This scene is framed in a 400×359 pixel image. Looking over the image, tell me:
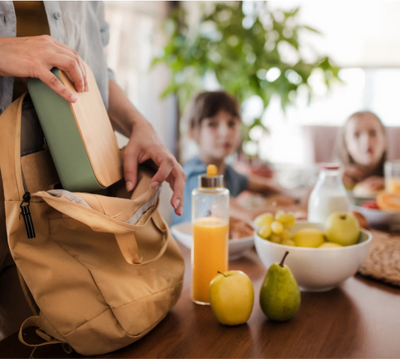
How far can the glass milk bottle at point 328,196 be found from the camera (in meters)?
1.09

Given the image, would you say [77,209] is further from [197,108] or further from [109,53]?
[109,53]

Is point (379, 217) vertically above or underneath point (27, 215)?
underneath

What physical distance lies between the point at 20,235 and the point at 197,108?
160 centimetres

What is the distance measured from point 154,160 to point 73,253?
23 centimetres

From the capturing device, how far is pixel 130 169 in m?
0.70

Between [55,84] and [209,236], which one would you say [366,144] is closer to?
[209,236]

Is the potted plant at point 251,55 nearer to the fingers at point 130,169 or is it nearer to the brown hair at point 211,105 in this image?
the brown hair at point 211,105

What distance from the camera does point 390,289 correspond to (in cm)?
85

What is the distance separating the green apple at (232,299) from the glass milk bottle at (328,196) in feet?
1.57

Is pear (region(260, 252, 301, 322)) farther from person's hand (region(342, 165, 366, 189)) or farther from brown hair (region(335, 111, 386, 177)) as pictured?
brown hair (region(335, 111, 386, 177))

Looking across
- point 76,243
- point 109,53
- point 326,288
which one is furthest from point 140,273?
point 109,53

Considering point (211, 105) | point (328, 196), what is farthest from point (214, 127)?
point (328, 196)

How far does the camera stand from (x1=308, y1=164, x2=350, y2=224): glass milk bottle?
109 cm

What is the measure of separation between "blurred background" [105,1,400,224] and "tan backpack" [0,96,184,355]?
1.68 m
